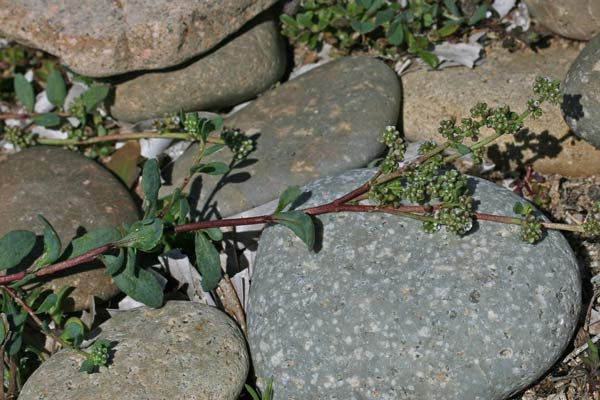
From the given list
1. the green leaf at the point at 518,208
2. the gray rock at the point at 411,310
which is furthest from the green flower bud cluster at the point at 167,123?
the green leaf at the point at 518,208

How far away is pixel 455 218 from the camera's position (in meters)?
3.38

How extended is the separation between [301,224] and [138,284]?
832 millimetres

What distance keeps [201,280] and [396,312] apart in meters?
1.01

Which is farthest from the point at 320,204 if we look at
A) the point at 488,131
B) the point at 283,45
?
the point at 283,45

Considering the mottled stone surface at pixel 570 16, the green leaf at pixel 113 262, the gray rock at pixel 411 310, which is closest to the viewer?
the gray rock at pixel 411 310

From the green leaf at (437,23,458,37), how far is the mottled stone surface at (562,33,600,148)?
0.85 m

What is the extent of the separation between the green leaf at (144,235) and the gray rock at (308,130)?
2.46ft

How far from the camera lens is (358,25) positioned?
471 cm

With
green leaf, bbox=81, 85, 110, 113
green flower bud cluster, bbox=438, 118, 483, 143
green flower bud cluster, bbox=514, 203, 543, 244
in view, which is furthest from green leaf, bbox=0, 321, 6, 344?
green flower bud cluster, bbox=514, 203, 543, 244

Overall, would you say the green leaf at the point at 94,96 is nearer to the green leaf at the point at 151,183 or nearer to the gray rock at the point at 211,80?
the gray rock at the point at 211,80

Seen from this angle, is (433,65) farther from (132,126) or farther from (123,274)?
(123,274)

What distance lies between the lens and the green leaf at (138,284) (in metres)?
3.66

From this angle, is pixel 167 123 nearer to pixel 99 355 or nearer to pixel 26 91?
pixel 26 91

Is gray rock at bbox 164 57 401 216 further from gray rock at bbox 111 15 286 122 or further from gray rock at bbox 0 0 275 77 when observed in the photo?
gray rock at bbox 0 0 275 77
